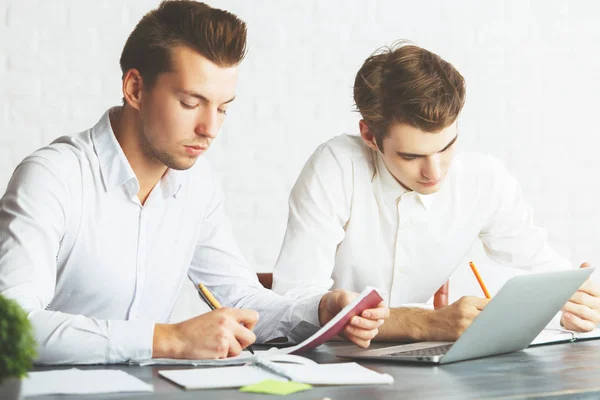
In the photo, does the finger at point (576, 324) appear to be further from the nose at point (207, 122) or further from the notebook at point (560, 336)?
the nose at point (207, 122)

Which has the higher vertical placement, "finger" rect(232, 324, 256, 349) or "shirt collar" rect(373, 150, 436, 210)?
"shirt collar" rect(373, 150, 436, 210)

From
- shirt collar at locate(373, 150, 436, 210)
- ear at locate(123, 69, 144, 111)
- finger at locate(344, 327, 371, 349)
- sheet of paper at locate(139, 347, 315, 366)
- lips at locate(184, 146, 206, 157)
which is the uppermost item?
ear at locate(123, 69, 144, 111)

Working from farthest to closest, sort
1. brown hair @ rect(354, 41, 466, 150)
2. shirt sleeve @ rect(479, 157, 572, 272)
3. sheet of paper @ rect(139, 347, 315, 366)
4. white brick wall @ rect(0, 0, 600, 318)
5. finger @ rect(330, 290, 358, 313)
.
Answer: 1. white brick wall @ rect(0, 0, 600, 318)
2. shirt sleeve @ rect(479, 157, 572, 272)
3. brown hair @ rect(354, 41, 466, 150)
4. finger @ rect(330, 290, 358, 313)
5. sheet of paper @ rect(139, 347, 315, 366)

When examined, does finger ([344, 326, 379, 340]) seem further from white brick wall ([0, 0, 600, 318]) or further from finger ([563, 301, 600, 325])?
Answer: white brick wall ([0, 0, 600, 318])

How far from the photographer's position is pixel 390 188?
9.00 feet

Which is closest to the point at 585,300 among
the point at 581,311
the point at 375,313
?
the point at 581,311

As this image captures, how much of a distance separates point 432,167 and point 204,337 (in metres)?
1.01

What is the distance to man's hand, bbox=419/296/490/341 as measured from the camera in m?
2.01

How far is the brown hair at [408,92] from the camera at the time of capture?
7.98ft

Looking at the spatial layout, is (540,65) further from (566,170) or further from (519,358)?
(519,358)

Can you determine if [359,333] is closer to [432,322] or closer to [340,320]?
[340,320]

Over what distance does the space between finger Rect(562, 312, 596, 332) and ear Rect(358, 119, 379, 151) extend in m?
0.77

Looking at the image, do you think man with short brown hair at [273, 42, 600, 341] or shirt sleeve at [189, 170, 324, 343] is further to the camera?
man with short brown hair at [273, 42, 600, 341]

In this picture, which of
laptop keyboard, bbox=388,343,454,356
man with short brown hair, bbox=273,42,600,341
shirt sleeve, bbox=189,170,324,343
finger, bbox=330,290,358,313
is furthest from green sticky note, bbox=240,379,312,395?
man with short brown hair, bbox=273,42,600,341
